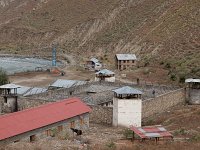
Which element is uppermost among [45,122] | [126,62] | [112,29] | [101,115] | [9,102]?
[112,29]

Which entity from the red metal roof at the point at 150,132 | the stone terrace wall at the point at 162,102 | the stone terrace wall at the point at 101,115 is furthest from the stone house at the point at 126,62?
the red metal roof at the point at 150,132

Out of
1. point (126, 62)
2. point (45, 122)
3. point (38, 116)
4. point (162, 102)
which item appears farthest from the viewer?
point (126, 62)

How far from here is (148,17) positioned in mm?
80562

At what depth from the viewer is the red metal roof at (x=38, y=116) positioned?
2083 cm

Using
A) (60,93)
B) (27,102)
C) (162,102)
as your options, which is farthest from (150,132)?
(60,93)

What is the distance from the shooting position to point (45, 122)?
2259cm

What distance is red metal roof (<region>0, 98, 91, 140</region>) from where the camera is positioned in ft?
68.3

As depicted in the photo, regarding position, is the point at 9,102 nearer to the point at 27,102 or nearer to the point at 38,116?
the point at 27,102

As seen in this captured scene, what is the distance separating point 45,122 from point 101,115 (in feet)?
17.9

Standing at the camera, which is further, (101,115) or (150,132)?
(101,115)

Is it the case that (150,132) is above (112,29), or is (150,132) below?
below

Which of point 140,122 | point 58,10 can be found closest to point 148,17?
point 58,10

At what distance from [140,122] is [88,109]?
3.14 m

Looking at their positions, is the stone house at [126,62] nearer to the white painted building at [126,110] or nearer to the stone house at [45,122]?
the white painted building at [126,110]
